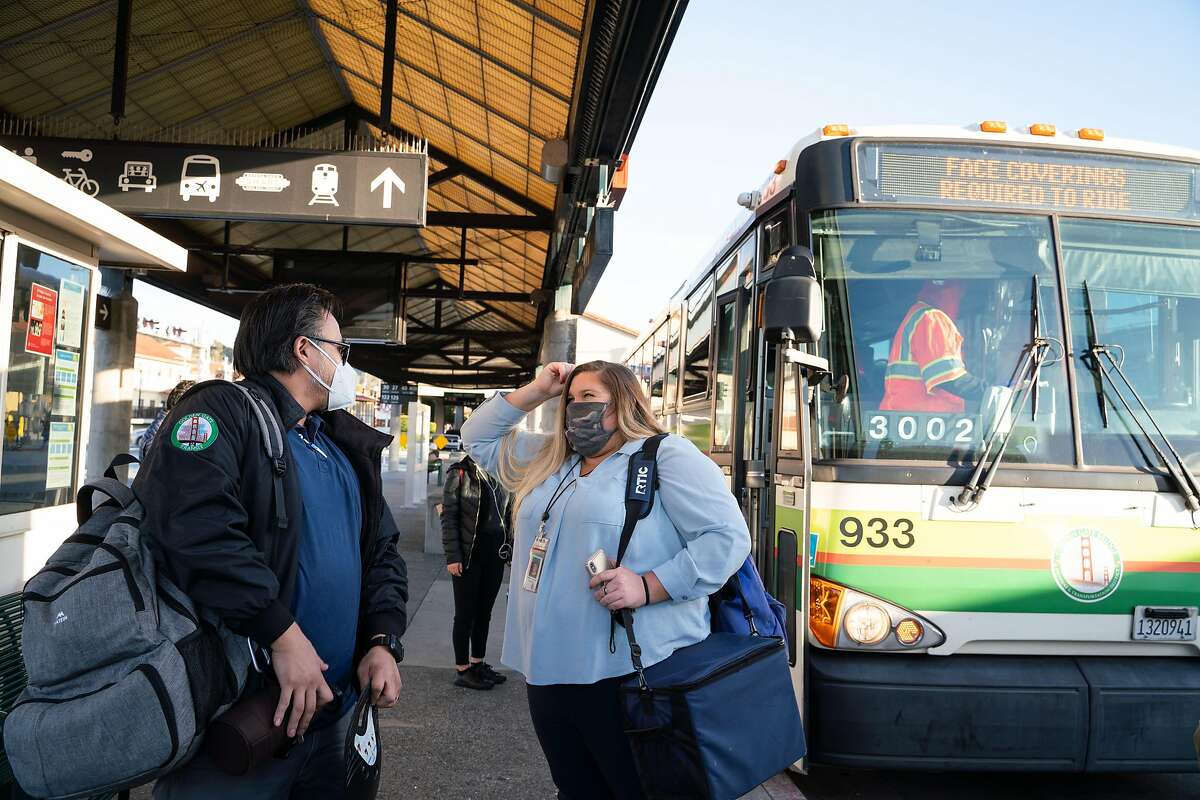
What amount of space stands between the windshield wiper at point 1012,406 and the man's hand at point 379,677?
2593 mm

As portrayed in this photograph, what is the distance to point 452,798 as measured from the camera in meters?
4.27

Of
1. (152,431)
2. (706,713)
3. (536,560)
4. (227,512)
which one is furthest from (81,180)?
(706,713)

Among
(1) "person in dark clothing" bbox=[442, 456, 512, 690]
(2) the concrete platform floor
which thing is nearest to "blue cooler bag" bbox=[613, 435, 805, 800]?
(2) the concrete platform floor

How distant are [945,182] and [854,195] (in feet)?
1.45

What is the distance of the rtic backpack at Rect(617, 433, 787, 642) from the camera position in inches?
108

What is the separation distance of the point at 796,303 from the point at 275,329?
2196mm

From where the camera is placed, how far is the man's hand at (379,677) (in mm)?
2326

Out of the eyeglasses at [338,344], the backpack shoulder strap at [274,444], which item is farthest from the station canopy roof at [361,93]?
the backpack shoulder strap at [274,444]

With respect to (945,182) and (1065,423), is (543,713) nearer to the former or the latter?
(1065,423)

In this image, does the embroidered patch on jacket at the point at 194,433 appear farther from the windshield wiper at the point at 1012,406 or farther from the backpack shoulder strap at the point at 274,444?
the windshield wiper at the point at 1012,406

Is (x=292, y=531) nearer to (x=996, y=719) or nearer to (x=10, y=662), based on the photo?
(x=10, y=662)

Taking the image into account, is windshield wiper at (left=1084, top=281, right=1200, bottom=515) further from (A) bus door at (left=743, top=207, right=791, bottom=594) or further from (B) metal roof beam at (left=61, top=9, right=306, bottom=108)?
(B) metal roof beam at (left=61, top=9, right=306, bottom=108)

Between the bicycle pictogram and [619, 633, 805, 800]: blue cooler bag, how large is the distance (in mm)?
5697

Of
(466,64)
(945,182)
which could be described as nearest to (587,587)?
(945,182)
